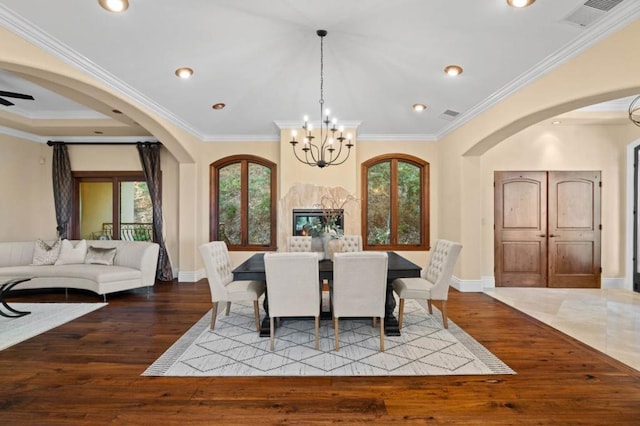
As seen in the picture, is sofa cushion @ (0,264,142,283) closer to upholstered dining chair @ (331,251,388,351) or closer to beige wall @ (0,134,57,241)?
beige wall @ (0,134,57,241)

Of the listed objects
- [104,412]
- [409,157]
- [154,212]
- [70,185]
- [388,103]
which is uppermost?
[388,103]

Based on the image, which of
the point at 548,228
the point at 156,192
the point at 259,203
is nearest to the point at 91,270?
the point at 156,192

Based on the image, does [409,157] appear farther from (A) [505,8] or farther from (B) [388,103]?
(A) [505,8]

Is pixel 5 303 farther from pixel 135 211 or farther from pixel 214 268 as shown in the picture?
pixel 214 268

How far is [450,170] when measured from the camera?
223 inches

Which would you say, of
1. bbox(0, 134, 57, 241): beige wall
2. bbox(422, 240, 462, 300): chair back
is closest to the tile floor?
bbox(422, 240, 462, 300): chair back

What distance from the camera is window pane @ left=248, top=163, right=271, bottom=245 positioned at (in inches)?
252

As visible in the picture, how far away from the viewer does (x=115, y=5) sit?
107 inches

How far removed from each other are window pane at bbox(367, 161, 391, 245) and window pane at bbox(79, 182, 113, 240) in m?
5.12


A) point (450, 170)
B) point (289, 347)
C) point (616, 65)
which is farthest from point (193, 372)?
point (450, 170)

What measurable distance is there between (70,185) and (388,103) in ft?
20.1

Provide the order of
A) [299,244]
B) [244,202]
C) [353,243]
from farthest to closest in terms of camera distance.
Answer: [244,202]
[353,243]
[299,244]

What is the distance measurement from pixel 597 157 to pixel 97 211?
9170 mm

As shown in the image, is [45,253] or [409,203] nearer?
[45,253]
